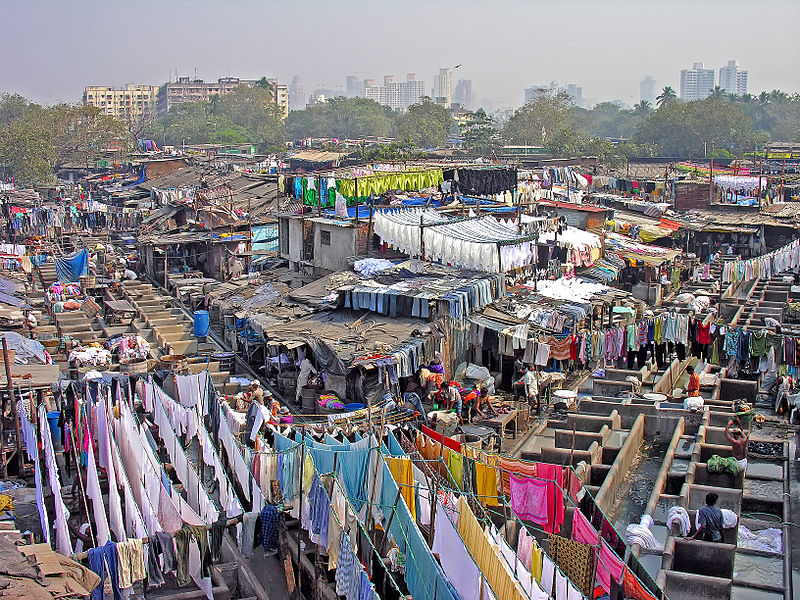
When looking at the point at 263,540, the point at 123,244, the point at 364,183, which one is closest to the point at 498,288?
the point at 364,183

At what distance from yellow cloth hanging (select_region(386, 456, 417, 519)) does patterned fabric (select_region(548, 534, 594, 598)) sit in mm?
1742

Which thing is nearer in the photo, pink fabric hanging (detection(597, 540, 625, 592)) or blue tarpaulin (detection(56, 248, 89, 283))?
pink fabric hanging (detection(597, 540, 625, 592))

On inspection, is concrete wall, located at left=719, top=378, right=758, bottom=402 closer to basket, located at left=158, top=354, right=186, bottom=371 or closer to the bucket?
basket, located at left=158, top=354, right=186, bottom=371

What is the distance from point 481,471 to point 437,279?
863 centimetres

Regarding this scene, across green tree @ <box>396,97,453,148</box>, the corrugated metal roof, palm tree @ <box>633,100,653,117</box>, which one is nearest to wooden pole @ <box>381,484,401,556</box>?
the corrugated metal roof

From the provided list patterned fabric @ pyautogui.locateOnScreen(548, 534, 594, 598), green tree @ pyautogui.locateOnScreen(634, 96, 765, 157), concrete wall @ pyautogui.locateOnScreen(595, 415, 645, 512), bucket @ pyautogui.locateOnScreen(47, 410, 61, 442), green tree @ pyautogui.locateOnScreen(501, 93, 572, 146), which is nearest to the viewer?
patterned fabric @ pyautogui.locateOnScreen(548, 534, 594, 598)

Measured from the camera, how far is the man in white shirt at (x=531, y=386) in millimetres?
17578

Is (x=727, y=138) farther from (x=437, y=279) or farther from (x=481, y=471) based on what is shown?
(x=481, y=471)

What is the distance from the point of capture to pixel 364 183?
25672 mm

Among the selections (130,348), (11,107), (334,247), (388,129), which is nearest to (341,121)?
(388,129)

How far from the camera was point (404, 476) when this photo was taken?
10680mm

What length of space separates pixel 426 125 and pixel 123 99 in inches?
3074

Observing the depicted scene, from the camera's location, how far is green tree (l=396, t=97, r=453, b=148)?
75.3 meters

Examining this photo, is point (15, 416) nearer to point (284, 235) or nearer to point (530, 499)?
point (530, 499)
